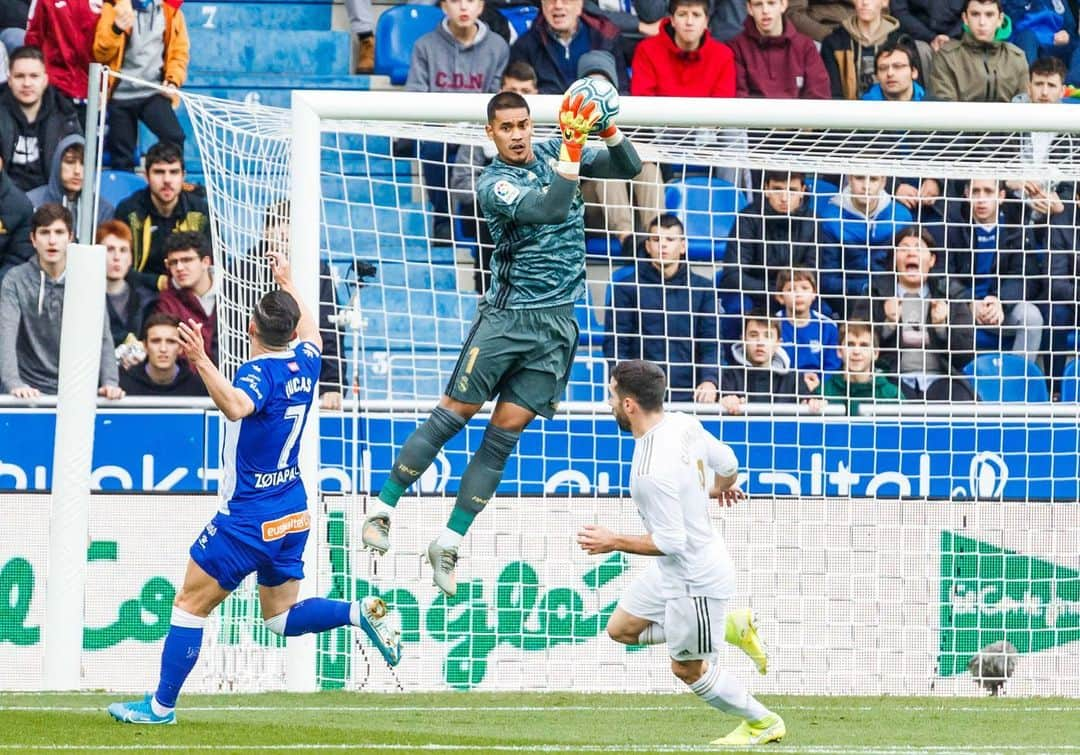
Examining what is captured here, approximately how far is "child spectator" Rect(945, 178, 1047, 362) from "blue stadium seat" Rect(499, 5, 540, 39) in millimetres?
4418

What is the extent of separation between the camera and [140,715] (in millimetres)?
8336

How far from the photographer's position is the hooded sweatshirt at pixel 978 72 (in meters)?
14.0

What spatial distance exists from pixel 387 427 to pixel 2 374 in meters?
2.90

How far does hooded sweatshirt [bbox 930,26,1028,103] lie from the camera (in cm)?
1400

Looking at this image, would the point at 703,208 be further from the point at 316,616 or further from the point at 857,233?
the point at 316,616

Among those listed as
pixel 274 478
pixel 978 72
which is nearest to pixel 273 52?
pixel 978 72

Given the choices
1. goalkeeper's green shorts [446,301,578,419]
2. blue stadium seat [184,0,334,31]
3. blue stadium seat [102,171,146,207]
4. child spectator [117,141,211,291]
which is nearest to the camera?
goalkeeper's green shorts [446,301,578,419]

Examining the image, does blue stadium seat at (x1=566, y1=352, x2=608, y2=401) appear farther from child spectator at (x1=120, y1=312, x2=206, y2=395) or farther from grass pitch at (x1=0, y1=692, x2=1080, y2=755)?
grass pitch at (x1=0, y1=692, x2=1080, y2=755)

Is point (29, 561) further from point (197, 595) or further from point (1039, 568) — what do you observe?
point (1039, 568)

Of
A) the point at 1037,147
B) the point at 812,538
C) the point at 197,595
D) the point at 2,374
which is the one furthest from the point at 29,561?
the point at 1037,147

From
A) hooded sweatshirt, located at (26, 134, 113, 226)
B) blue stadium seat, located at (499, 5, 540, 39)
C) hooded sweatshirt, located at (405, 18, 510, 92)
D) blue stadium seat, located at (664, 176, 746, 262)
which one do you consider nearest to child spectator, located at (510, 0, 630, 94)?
hooded sweatshirt, located at (405, 18, 510, 92)

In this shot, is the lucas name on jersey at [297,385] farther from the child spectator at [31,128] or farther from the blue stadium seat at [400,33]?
the blue stadium seat at [400,33]

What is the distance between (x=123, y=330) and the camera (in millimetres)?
12766

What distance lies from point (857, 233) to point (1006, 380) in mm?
1336
